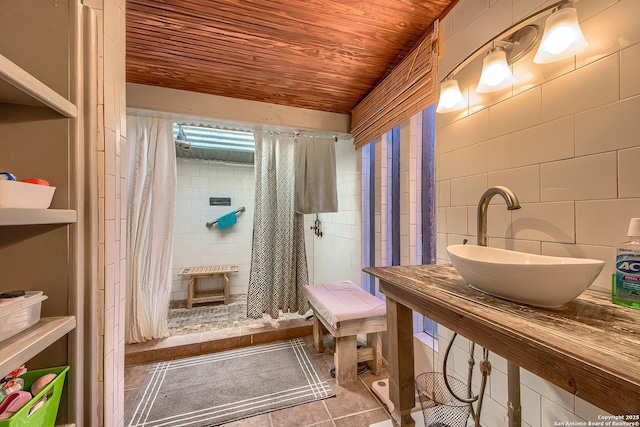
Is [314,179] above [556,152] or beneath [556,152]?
above

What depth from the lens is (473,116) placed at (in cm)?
111

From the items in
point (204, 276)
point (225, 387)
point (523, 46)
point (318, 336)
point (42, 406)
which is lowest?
point (225, 387)

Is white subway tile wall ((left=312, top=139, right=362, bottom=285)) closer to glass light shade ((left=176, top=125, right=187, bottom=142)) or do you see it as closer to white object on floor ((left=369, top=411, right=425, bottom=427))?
white object on floor ((left=369, top=411, right=425, bottom=427))

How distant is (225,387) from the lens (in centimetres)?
168

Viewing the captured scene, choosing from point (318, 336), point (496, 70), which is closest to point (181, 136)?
point (318, 336)

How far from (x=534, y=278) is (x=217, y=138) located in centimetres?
310

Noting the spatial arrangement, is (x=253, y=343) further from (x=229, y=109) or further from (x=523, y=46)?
(x=523, y=46)

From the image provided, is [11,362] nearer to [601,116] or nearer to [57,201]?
A: [57,201]

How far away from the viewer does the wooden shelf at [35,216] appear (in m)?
0.54

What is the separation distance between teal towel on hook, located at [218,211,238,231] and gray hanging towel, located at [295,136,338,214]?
1677 mm

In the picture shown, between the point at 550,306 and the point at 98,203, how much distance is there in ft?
4.49

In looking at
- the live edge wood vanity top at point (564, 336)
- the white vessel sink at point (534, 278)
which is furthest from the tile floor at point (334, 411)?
the white vessel sink at point (534, 278)

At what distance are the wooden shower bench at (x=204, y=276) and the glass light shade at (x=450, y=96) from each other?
3.12 metres

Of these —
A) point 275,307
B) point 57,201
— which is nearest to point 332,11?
point 57,201
